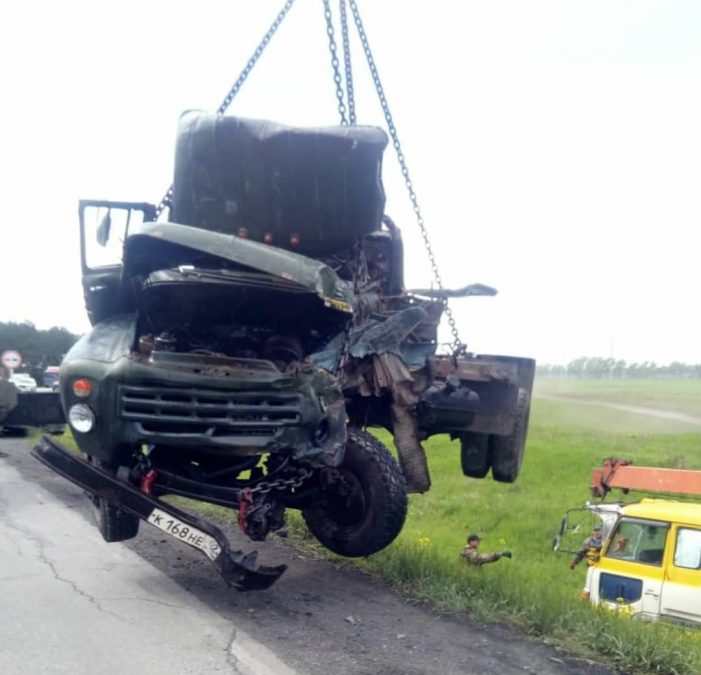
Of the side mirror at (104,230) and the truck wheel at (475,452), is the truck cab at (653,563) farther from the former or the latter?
the side mirror at (104,230)

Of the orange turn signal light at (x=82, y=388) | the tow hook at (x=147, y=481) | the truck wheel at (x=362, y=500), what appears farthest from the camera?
the truck wheel at (x=362, y=500)

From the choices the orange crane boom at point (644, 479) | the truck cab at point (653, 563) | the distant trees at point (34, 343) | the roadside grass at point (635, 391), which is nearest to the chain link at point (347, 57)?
the truck cab at point (653, 563)

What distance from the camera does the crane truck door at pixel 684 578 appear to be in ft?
38.5

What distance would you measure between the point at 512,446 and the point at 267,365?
7.72 feet

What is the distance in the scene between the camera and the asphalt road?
181 inches

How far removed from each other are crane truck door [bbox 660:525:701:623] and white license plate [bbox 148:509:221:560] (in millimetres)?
8248

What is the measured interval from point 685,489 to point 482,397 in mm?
8265

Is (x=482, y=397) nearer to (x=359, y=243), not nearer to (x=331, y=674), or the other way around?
(x=359, y=243)

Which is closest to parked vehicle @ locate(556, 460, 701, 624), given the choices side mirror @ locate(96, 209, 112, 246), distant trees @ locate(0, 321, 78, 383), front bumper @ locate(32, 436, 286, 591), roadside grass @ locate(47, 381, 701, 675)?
roadside grass @ locate(47, 381, 701, 675)

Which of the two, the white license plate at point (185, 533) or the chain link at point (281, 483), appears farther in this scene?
the chain link at point (281, 483)

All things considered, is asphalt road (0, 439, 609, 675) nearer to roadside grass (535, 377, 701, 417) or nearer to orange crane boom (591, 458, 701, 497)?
orange crane boom (591, 458, 701, 497)

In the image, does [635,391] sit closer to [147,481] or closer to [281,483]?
[281,483]

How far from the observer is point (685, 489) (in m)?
14.2

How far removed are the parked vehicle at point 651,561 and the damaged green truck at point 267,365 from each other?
5633 millimetres
